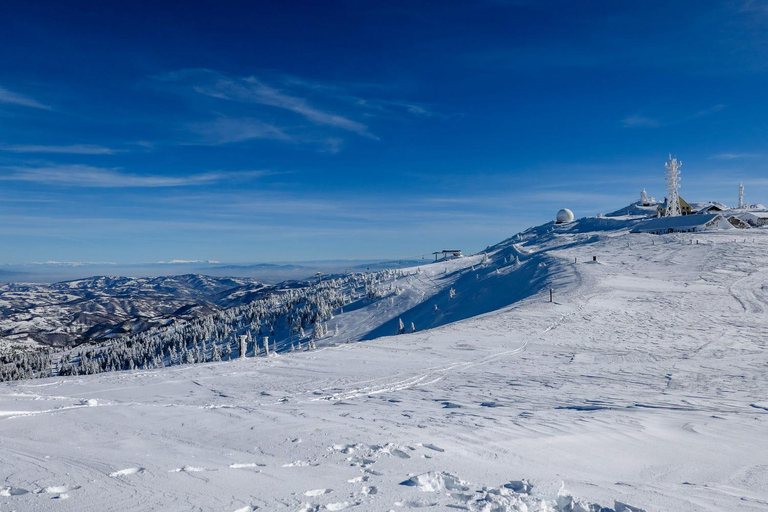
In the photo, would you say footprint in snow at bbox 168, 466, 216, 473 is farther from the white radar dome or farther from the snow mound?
the white radar dome

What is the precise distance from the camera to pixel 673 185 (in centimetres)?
8575

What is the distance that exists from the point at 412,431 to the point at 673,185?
100906 millimetres

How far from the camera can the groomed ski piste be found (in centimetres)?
493

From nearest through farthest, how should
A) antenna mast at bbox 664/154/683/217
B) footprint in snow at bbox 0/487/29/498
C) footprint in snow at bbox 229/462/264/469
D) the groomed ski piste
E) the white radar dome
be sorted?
footprint in snow at bbox 0/487/29/498
the groomed ski piste
footprint in snow at bbox 229/462/264/469
antenna mast at bbox 664/154/683/217
the white radar dome

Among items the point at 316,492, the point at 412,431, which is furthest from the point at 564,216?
the point at 316,492

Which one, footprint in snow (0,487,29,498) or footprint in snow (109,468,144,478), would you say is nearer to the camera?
footprint in snow (0,487,29,498)

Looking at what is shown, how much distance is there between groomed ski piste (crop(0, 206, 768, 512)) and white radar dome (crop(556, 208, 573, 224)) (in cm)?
12030

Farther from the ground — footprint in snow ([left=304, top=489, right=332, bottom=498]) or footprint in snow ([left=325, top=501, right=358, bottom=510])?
footprint in snow ([left=325, top=501, right=358, bottom=510])

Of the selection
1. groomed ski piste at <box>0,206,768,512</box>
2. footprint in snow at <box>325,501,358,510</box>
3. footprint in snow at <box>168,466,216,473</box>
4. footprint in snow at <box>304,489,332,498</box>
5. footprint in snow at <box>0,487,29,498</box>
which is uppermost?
footprint in snow at <box>0,487,29,498</box>

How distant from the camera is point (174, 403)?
384 inches

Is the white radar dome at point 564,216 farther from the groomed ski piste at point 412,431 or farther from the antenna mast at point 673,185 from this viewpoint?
the groomed ski piste at point 412,431

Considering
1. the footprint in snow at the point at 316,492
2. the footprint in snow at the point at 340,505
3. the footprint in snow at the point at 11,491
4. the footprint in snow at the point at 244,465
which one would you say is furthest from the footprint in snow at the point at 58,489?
the footprint in snow at the point at 340,505

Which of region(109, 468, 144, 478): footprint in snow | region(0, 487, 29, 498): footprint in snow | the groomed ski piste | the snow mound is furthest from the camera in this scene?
region(109, 468, 144, 478): footprint in snow

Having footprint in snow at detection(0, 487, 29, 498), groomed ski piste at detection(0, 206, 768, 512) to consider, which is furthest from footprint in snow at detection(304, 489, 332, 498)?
footprint in snow at detection(0, 487, 29, 498)
